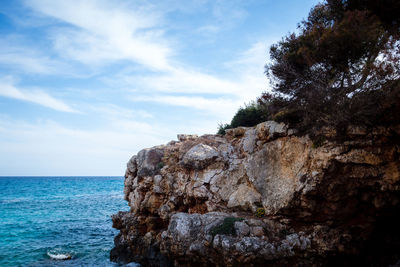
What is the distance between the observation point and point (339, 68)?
10758 millimetres

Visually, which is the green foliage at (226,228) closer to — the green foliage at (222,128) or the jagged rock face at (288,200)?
the jagged rock face at (288,200)

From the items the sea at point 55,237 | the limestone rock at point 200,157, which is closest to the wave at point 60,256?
the sea at point 55,237

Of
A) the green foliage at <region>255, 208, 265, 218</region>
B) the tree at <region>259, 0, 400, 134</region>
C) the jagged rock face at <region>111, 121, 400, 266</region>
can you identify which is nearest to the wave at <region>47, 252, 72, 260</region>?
the jagged rock face at <region>111, 121, 400, 266</region>

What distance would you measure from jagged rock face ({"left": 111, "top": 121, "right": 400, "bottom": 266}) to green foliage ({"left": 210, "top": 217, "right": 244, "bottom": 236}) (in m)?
0.04

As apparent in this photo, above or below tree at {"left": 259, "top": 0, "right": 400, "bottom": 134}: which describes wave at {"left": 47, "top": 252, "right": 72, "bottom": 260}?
below

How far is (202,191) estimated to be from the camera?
47.0 feet

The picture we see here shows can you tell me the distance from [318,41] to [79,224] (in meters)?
29.7

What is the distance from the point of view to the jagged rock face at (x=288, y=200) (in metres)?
10.2

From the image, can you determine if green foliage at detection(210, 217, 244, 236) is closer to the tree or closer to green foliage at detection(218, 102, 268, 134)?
the tree

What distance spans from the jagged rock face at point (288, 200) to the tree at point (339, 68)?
942 mm

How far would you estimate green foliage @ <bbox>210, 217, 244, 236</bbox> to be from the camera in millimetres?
10924

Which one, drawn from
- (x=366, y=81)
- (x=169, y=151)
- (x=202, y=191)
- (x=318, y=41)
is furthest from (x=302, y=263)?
(x=169, y=151)

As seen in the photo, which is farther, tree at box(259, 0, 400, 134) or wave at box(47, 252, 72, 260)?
wave at box(47, 252, 72, 260)

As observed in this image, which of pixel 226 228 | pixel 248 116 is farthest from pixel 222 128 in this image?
pixel 226 228
